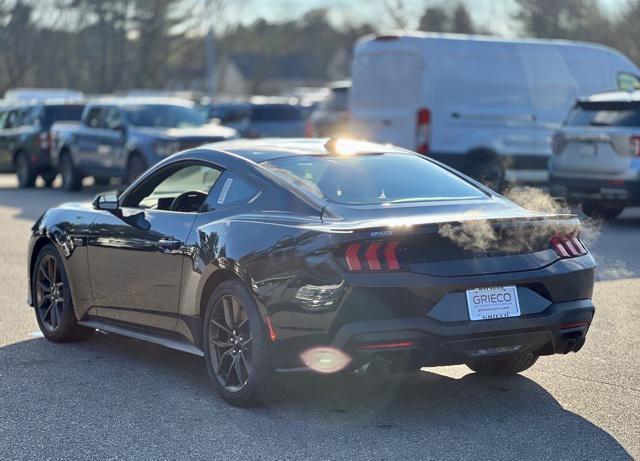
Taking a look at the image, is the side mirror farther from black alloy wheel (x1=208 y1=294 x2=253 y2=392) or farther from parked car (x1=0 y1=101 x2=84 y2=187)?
parked car (x1=0 y1=101 x2=84 y2=187)

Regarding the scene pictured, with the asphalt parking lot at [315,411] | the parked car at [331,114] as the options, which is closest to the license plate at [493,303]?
the asphalt parking lot at [315,411]

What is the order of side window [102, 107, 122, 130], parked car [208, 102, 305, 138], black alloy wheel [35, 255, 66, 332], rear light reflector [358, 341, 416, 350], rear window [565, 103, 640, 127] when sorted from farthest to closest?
parked car [208, 102, 305, 138] < side window [102, 107, 122, 130] < rear window [565, 103, 640, 127] < black alloy wheel [35, 255, 66, 332] < rear light reflector [358, 341, 416, 350]

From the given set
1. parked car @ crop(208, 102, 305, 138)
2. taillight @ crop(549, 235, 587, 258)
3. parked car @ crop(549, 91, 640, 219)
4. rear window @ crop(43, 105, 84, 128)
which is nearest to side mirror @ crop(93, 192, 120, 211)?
taillight @ crop(549, 235, 587, 258)

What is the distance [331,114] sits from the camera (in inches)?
882

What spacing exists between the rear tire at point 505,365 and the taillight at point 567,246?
76cm

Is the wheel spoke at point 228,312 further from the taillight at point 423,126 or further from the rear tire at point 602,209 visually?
the taillight at point 423,126

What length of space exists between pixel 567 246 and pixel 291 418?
1.67 metres

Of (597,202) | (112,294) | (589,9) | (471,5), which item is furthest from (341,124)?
(471,5)

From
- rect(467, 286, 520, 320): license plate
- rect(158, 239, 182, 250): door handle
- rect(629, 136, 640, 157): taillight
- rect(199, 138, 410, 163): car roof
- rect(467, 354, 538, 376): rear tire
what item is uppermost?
rect(199, 138, 410, 163): car roof

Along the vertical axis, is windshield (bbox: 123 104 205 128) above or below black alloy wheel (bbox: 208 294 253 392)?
below

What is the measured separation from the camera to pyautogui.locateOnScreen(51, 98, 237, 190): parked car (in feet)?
69.4

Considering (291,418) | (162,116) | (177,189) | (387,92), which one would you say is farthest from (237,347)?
(162,116)

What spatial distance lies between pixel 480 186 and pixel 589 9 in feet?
178

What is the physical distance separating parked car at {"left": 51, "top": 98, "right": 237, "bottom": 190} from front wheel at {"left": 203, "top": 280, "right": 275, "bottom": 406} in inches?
573
